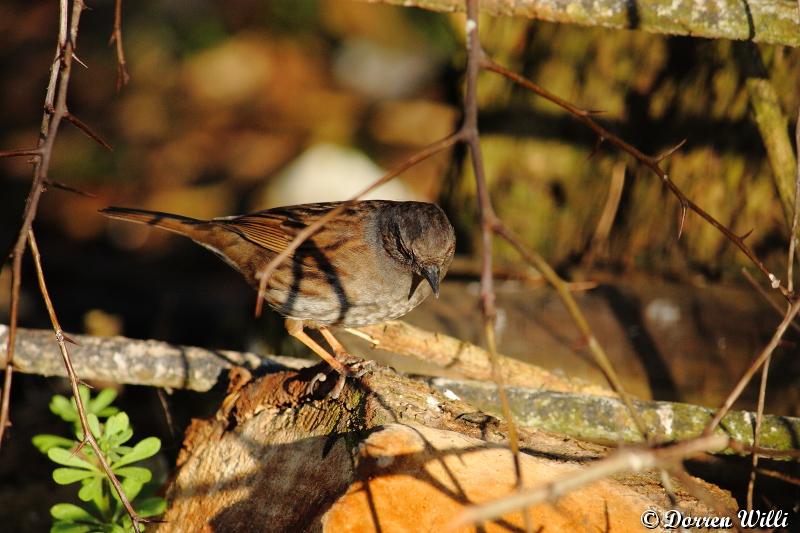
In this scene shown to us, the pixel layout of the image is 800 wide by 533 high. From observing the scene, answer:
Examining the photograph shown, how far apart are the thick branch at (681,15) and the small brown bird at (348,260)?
1.06 m

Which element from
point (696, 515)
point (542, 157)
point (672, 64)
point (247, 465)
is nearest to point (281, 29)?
point (542, 157)

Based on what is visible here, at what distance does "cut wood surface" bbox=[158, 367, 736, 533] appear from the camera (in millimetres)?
2572

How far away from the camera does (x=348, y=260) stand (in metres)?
4.14

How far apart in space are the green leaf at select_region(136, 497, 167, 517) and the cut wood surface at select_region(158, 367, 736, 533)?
0.29 ft

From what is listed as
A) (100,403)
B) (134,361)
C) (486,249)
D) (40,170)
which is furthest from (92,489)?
(486,249)

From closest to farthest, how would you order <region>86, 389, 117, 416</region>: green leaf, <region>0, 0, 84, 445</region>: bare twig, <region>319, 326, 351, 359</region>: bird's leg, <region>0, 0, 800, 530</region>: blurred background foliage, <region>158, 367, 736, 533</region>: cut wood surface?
1. <region>0, 0, 84, 445</region>: bare twig
2. <region>158, 367, 736, 533</region>: cut wood surface
3. <region>86, 389, 117, 416</region>: green leaf
4. <region>319, 326, 351, 359</region>: bird's leg
5. <region>0, 0, 800, 530</region>: blurred background foliage

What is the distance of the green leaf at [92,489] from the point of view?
325cm

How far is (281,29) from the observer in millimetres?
9484

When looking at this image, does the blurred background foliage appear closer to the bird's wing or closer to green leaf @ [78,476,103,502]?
the bird's wing

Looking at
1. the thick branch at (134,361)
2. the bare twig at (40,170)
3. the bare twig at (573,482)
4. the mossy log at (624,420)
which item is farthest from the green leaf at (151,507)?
the bare twig at (573,482)

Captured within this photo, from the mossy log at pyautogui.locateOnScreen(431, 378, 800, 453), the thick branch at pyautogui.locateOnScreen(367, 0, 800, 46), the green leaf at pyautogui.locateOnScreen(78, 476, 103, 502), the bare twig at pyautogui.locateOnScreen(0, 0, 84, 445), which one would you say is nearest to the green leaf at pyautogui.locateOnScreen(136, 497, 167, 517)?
the green leaf at pyautogui.locateOnScreen(78, 476, 103, 502)

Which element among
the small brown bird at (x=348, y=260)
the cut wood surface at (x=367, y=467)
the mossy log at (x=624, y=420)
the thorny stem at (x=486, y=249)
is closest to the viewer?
the thorny stem at (x=486, y=249)

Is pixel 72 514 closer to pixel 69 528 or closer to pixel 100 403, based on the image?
pixel 69 528

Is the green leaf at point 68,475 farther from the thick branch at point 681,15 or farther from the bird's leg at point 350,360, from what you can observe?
the thick branch at point 681,15
